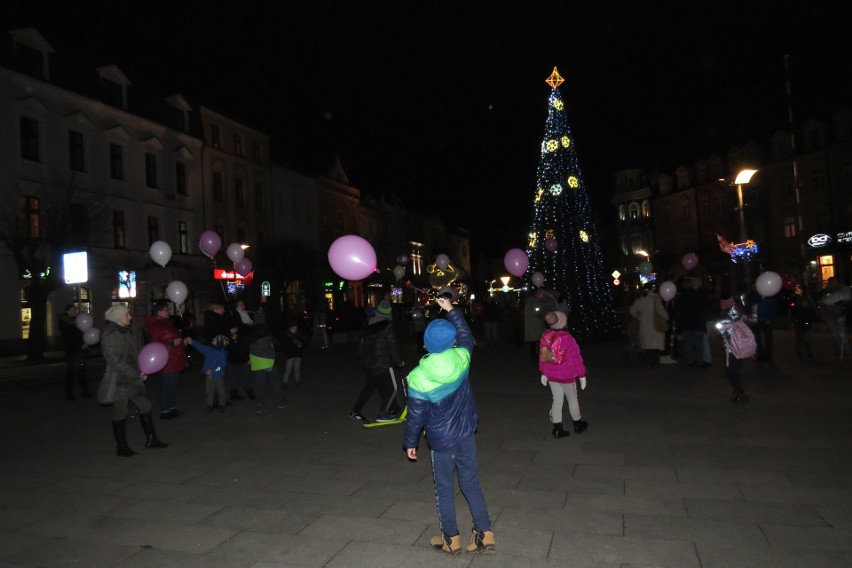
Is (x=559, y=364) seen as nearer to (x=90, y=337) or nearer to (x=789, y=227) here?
(x=90, y=337)

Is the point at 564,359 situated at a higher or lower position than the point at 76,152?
lower

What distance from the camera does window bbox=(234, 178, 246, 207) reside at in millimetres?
41781

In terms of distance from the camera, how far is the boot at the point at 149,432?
7.98 m

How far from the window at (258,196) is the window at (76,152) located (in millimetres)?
13939

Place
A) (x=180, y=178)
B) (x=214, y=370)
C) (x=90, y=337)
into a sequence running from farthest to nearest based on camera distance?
(x=180, y=178) < (x=90, y=337) < (x=214, y=370)

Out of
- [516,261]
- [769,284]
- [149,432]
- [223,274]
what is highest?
[223,274]

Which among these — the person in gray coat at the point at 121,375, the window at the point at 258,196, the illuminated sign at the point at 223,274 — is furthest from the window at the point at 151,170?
the person in gray coat at the point at 121,375

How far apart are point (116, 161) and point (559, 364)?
101 feet

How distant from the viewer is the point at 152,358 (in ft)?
29.0

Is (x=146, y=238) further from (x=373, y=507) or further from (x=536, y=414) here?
(x=373, y=507)

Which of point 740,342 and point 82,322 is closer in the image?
point 740,342

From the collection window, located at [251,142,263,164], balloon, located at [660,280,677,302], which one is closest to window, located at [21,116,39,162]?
window, located at [251,142,263,164]

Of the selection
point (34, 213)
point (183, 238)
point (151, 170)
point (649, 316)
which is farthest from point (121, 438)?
point (183, 238)

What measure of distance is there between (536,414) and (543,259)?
41.2 feet
